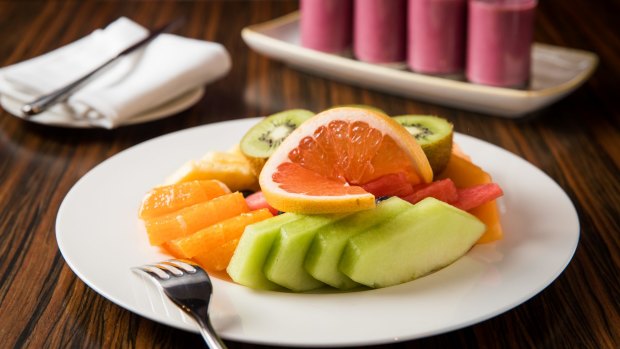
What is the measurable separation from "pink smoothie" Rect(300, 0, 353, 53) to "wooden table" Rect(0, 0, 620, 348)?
0.08 metres

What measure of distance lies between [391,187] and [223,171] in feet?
0.84

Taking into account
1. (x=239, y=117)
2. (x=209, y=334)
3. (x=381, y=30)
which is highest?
(x=209, y=334)

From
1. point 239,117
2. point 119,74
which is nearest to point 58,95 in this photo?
point 119,74

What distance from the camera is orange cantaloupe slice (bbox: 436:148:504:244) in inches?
42.2

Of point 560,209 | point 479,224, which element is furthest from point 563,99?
point 479,224

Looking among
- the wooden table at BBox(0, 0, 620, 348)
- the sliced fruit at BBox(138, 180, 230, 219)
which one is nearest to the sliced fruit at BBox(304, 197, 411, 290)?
the wooden table at BBox(0, 0, 620, 348)

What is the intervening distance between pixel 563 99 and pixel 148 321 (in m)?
1.07

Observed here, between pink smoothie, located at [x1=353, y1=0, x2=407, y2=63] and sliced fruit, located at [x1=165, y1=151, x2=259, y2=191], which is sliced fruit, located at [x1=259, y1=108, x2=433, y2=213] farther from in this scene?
pink smoothie, located at [x1=353, y1=0, x2=407, y2=63]

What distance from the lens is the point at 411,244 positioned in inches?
38.5

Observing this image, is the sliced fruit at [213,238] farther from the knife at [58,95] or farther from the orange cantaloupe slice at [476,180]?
the knife at [58,95]

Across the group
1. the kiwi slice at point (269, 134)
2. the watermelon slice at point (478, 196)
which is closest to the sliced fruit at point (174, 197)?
the kiwi slice at point (269, 134)

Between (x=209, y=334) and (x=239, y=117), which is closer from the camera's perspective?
(x=209, y=334)

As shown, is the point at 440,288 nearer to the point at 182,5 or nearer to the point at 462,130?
the point at 462,130

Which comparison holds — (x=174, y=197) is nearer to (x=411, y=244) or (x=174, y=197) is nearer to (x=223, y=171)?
(x=223, y=171)
